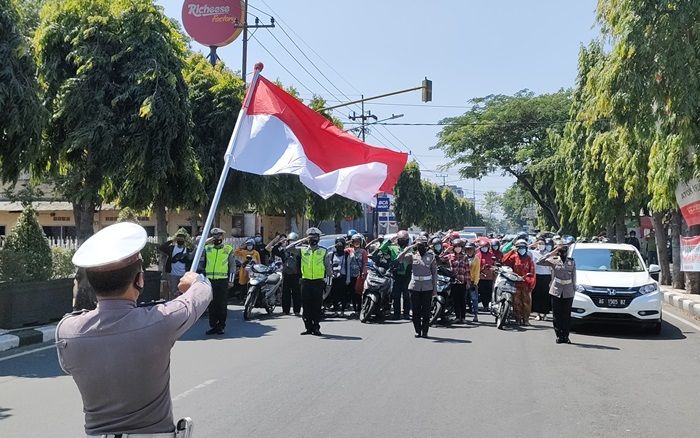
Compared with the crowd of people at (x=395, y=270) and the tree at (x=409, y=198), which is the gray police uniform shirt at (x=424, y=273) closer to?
the crowd of people at (x=395, y=270)

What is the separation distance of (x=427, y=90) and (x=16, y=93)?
14.7m

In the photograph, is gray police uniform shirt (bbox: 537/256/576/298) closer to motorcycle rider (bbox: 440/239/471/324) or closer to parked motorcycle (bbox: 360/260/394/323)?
motorcycle rider (bbox: 440/239/471/324)

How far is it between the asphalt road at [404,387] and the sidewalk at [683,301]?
173 inches

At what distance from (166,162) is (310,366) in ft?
25.3

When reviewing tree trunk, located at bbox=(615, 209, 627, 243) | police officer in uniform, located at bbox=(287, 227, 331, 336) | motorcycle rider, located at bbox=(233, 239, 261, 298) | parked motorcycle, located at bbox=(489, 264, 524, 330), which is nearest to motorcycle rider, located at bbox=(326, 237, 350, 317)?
motorcycle rider, located at bbox=(233, 239, 261, 298)

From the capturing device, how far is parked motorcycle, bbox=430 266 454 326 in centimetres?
1428

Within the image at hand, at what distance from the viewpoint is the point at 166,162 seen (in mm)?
15789

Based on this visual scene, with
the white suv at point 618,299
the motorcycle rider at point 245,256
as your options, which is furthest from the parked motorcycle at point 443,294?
the motorcycle rider at point 245,256

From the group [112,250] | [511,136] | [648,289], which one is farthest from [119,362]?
[511,136]

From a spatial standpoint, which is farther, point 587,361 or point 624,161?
point 624,161

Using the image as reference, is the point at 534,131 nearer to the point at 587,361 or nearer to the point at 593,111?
the point at 593,111

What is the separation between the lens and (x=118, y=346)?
9.07 feet

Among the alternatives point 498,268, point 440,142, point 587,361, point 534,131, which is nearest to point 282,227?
point 440,142

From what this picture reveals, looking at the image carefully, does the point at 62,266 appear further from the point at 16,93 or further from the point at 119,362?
the point at 119,362
